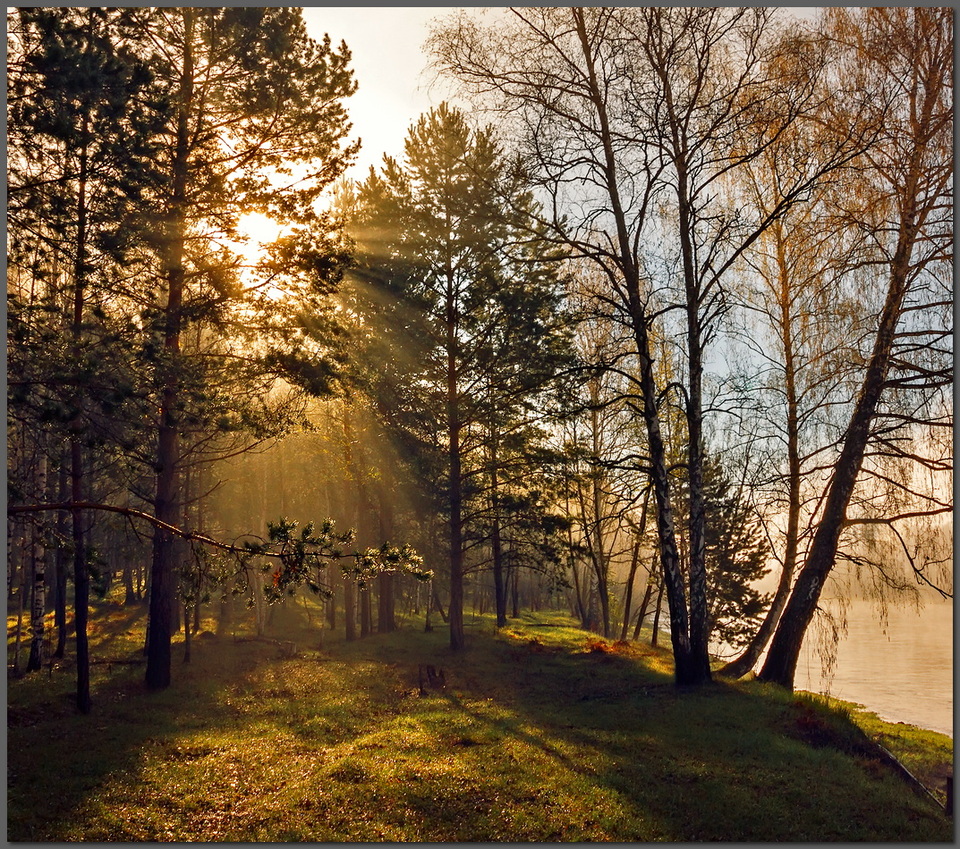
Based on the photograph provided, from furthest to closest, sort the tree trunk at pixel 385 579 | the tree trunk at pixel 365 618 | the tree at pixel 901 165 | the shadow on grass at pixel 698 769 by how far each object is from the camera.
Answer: the tree trunk at pixel 365 618 → the tree trunk at pixel 385 579 → the tree at pixel 901 165 → the shadow on grass at pixel 698 769

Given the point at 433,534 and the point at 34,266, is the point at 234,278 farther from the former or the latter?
the point at 433,534

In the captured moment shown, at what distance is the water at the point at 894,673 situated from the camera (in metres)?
21.0

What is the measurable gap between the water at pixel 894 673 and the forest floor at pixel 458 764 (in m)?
2.31

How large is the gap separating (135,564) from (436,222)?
2747 cm

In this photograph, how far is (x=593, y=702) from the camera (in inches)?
510

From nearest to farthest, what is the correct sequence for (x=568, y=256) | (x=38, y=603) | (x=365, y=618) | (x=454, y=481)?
(x=568, y=256)
(x=38, y=603)
(x=454, y=481)
(x=365, y=618)

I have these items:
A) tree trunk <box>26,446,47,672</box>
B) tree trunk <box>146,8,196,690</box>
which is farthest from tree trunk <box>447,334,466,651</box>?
tree trunk <box>26,446,47,672</box>

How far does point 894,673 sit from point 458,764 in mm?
30196

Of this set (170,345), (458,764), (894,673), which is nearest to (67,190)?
(170,345)

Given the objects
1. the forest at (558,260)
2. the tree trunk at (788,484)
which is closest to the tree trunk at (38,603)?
the forest at (558,260)

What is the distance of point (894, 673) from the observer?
31172mm

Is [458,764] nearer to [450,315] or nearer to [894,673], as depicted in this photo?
[450,315]

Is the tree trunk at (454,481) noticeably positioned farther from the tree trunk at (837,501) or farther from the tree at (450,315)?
the tree trunk at (837,501)

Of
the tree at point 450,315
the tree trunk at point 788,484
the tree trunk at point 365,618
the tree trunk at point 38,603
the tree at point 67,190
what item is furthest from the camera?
the tree trunk at point 365,618
